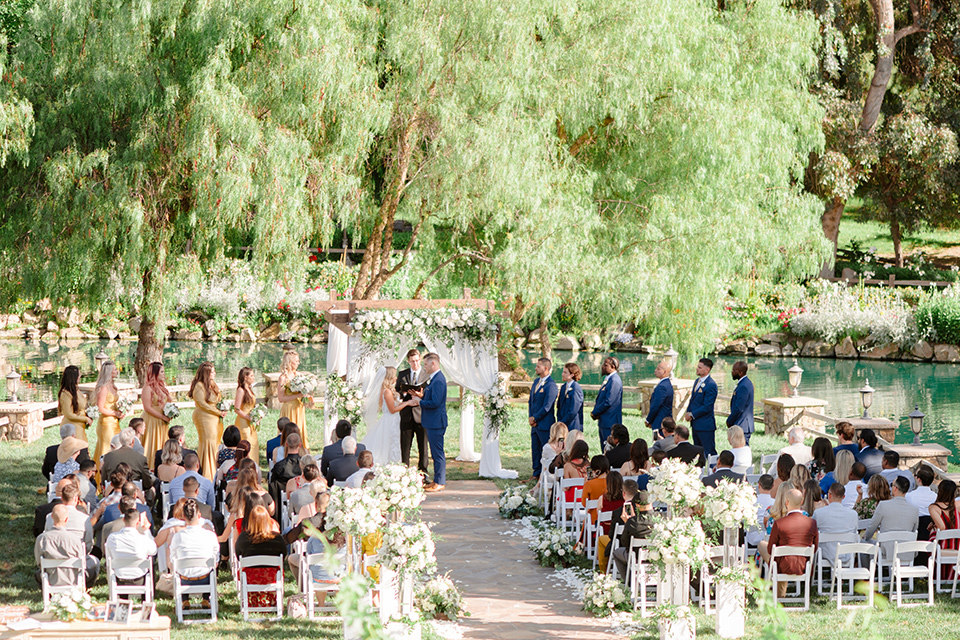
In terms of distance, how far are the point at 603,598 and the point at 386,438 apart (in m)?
5.23

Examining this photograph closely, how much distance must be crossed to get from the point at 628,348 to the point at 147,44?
19309 mm

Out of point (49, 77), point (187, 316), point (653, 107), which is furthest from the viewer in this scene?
point (187, 316)

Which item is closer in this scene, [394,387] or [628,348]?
[394,387]

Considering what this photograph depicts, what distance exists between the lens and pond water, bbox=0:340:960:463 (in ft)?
64.0

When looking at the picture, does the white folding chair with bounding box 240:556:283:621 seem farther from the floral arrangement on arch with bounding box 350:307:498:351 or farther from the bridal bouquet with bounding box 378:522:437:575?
the floral arrangement on arch with bounding box 350:307:498:351

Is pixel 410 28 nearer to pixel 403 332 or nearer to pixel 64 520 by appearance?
pixel 403 332

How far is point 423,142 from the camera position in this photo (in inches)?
592

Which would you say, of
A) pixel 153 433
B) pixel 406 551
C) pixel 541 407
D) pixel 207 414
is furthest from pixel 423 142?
pixel 406 551

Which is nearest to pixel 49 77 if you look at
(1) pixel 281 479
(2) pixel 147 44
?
(2) pixel 147 44

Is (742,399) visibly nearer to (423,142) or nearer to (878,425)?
(878,425)

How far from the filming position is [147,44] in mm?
12633

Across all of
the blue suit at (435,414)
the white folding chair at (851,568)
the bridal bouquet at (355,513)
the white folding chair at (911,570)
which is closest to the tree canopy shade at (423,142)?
the blue suit at (435,414)

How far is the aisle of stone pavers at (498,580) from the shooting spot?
284 inches

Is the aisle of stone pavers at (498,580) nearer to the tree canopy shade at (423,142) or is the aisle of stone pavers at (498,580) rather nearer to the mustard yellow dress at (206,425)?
the mustard yellow dress at (206,425)
